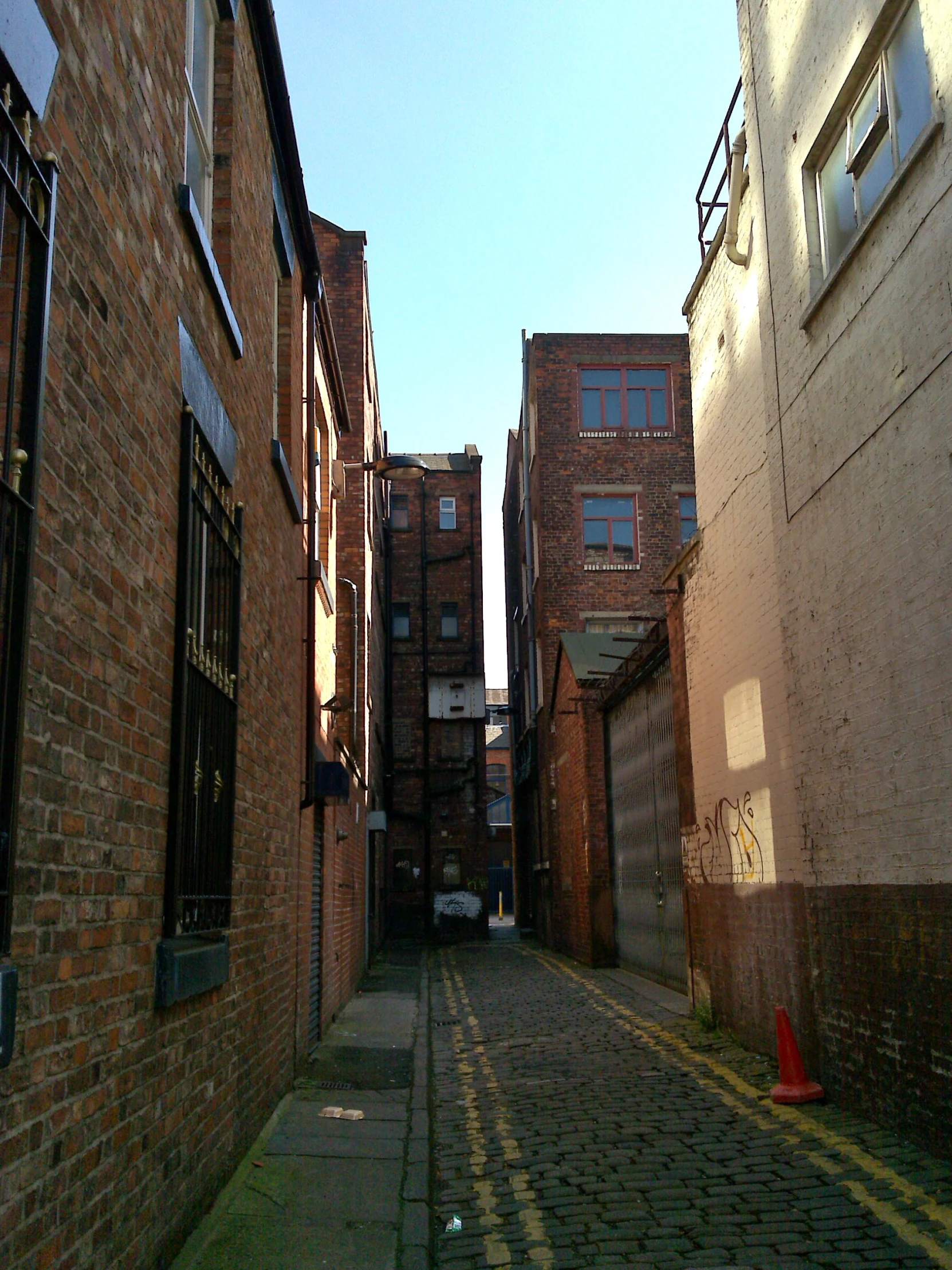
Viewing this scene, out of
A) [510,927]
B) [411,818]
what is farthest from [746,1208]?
[510,927]

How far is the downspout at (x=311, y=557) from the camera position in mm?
9953

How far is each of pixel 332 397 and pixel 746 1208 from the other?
1115 cm

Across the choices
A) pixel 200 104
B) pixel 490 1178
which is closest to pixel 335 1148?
pixel 490 1178

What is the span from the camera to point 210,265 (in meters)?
5.22

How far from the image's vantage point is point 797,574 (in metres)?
8.56

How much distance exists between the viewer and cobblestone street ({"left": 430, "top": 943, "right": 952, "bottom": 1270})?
16.8 ft

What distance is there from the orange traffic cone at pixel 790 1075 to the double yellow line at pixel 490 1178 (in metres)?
1.92

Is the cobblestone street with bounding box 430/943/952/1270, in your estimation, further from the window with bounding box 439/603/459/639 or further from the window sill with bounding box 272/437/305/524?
the window with bounding box 439/603/459/639

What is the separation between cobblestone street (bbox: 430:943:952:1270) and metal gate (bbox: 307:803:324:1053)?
1.19m

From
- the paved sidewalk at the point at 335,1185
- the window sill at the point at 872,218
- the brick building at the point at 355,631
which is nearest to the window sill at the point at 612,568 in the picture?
the brick building at the point at 355,631

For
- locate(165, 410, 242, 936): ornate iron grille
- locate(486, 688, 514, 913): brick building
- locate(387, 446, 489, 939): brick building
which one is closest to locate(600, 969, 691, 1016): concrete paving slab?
locate(165, 410, 242, 936): ornate iron grille

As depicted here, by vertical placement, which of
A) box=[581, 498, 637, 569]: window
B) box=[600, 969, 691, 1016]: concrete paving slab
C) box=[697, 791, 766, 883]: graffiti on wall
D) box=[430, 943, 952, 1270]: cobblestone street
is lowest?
box=[430, 943, 952, 1270]: cobblestone street

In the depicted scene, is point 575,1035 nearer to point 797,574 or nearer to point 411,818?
point 797,574

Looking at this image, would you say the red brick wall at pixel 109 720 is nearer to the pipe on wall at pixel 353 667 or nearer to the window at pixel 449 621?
the pipe on wall at pixel 353 667
